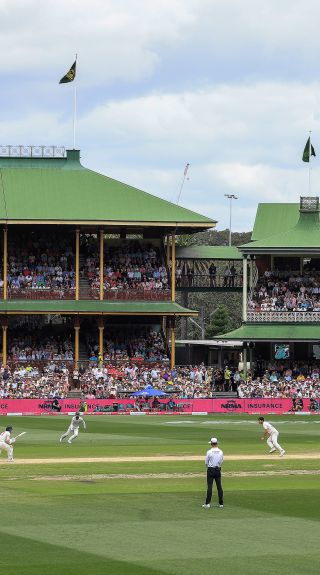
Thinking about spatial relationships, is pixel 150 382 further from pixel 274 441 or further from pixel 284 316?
pixel 274 441

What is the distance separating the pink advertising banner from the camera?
67.8m

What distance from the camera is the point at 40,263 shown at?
7944 cm

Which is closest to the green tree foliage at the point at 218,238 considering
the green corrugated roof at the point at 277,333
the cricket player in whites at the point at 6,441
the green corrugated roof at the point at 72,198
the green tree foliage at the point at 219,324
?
the green tree foliage at the point at 219,324

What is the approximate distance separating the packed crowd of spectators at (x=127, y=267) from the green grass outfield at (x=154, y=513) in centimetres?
3300

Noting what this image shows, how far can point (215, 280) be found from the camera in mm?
87188

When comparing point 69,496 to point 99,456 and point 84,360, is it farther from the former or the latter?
point 84,360

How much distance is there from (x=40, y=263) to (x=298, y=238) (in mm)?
16098

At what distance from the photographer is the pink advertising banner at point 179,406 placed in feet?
222

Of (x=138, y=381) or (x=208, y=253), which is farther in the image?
(x=208, y=253)

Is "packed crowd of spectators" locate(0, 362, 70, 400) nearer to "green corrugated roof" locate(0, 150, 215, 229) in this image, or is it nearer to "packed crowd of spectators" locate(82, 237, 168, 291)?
"packed crowd of spectators" locate(82, 237, 168, 291)

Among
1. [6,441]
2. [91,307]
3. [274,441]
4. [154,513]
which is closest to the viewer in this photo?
[154,513]

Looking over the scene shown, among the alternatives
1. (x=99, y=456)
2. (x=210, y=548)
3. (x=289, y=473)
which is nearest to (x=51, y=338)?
(x=99, y=456)

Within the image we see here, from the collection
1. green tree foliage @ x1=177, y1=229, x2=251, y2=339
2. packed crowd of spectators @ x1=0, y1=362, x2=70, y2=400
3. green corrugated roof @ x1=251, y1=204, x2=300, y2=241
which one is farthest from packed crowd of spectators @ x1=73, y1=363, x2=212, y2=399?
green tree foliage @ x1=177, y1=229, x2=251, y2=339

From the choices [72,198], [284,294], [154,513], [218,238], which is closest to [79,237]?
[72,198]
